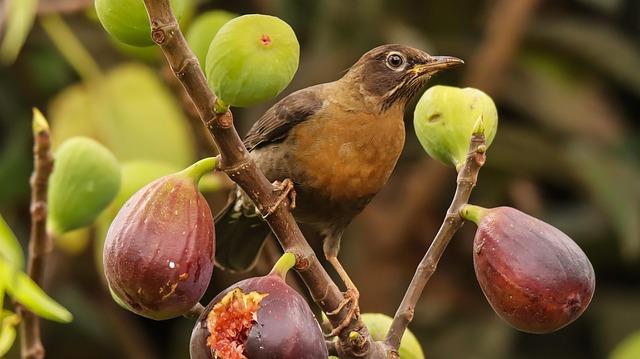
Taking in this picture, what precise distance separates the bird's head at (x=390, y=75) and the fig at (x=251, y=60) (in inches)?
39.3

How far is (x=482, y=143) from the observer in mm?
1247

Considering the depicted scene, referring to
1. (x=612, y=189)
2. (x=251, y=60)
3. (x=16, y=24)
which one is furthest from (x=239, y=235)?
(x=612, y=189)

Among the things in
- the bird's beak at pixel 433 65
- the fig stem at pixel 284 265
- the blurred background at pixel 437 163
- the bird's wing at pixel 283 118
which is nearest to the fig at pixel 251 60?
the fig stem at pixel 284 265

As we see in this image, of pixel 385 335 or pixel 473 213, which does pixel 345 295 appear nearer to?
pixel 385 335

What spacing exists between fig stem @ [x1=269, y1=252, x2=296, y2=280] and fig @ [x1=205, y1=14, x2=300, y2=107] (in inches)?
6.0

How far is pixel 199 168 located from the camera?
117 cm

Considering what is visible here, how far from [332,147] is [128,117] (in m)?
0.82

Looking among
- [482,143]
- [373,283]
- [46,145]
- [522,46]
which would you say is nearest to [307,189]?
[46,145]

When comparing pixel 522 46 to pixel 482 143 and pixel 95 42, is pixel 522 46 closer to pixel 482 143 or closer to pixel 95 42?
pixel 95 42

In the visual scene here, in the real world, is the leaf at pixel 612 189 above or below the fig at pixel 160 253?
below

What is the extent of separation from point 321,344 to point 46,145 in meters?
0.56

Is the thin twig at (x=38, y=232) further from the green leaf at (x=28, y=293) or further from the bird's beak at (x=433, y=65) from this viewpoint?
the bird's beak at (x=433, y=65)

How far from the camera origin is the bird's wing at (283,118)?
82.0 inches

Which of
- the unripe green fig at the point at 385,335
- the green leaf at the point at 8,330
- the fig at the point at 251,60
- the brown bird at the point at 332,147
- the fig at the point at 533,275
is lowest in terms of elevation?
the brown bird at the point at 332,147
